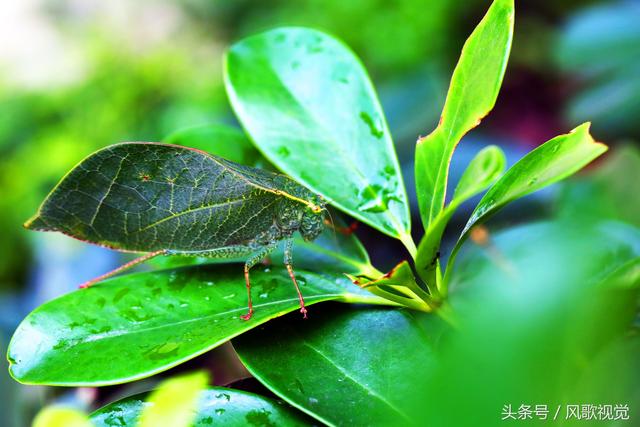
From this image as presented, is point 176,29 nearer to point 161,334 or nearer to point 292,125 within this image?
point 292,125

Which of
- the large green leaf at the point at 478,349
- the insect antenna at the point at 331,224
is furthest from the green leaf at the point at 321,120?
the large green leaf at the point at 478,349

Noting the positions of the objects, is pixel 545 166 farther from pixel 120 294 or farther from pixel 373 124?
pixel 120 294

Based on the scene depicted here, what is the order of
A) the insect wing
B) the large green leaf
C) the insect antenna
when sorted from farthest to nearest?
the insect antenna
the insect wing
the large green leaf

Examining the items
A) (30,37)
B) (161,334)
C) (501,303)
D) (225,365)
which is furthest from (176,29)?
(501,303)

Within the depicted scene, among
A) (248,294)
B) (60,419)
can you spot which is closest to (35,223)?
(248,294)

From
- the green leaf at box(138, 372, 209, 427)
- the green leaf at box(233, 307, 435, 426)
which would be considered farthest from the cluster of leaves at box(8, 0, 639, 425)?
the green leaf at box(138, 372, 209, 427)

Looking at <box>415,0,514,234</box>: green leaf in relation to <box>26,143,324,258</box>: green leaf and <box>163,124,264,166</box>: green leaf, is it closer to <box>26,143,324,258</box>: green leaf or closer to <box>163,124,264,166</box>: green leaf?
<box>26,143,324,258</box>: green leaf

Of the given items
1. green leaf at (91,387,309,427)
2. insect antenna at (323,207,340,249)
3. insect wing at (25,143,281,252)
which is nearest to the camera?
green leaf at (91,387,309,427)

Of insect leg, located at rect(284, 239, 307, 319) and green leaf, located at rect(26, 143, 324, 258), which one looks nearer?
insect leg, located at rect(284, 239, 307, 319)

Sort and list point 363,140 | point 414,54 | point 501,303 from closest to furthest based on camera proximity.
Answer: point 501,303 → point 363,140 → point 414,54
